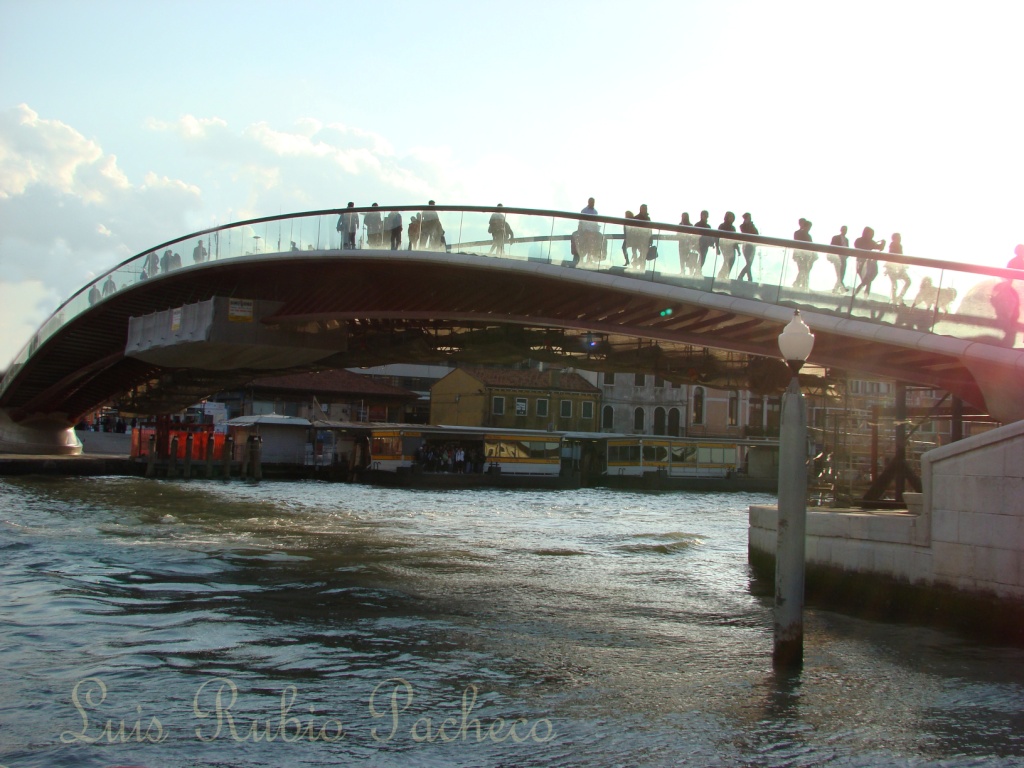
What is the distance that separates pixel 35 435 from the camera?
3803 centimetres

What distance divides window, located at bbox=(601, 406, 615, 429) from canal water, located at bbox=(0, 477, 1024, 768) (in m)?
38.4

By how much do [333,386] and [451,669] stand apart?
4298cm

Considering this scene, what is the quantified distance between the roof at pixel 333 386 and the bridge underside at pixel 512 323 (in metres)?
18.9

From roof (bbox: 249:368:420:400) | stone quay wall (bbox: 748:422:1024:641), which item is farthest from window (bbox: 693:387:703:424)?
stone quay wall (bbox: 748:422:1024:641)

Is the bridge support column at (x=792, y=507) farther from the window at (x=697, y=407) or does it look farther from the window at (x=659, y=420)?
the window at (x=697, y=407)

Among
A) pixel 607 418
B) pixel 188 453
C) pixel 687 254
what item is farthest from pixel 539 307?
pixel 607 418

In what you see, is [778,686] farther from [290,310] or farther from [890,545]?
[290,310]

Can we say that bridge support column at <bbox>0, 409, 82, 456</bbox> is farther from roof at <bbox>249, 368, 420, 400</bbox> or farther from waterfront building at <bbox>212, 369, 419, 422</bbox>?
roof at <bbox>249, 368, 420, 400</bbox>

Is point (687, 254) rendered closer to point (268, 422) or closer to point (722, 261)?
point (722, 261)

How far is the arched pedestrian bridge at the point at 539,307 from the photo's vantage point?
1200 centimetres

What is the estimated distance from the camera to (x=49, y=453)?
126ft

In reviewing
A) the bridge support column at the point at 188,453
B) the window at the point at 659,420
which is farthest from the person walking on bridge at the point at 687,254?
the window at the point at 659,420

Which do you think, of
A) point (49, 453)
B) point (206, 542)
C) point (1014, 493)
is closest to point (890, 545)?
point (1014, 493)

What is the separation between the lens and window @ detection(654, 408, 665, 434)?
53219mm
